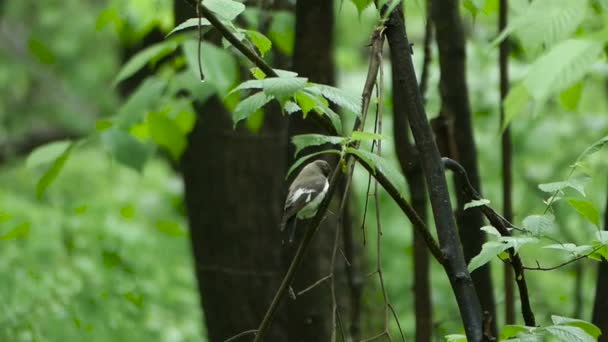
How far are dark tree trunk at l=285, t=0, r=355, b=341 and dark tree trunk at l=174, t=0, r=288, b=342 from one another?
0.63m

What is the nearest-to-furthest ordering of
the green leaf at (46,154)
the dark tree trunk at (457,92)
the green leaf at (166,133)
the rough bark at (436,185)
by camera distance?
1. the rough bark at (436,185)
2. the dark tree trunk at (457,92)
3. the green leaf at (46,154)
4. the green leaf at (166,133)

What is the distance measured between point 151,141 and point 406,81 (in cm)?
Answer: 180

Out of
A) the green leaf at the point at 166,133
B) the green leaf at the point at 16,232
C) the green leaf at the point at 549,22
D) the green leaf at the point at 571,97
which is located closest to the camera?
the green leaf at the point at 549,22

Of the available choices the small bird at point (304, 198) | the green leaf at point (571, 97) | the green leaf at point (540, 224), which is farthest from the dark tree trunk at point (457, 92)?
the green leaf at point (540, 224)

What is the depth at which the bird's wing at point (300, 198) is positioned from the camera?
2426 millimetres

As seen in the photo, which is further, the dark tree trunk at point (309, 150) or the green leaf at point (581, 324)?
the dark tree trunk at point (309, 150)

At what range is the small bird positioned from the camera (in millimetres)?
2430

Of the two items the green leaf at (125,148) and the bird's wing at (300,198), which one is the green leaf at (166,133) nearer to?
the green leaf at (125,148)

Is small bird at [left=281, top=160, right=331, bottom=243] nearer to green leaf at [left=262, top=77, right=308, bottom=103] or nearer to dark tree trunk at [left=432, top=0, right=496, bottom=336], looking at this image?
dark tree trunk at [left=432, top=0, right=496, bottom=336]

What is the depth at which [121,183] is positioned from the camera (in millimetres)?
8398

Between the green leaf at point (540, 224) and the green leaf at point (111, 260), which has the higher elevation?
the green leaf at point (540, 224)

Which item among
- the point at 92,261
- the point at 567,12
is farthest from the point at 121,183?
the point at 567,12

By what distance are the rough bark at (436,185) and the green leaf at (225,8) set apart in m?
0.32

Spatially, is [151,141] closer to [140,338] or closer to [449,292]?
[140,338]
